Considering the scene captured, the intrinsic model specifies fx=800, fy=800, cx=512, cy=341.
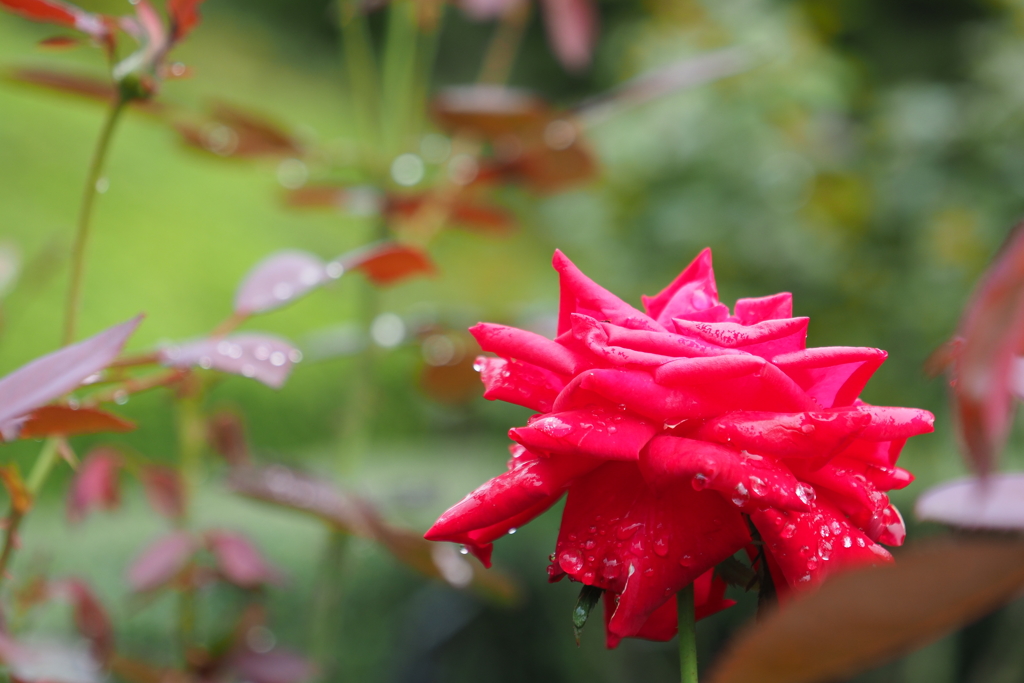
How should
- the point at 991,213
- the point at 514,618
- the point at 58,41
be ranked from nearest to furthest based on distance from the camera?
the point at 58,41 → the point at 991,213 → the point at 514,618

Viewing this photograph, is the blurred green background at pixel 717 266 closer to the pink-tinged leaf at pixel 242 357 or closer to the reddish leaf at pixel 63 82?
the reddish leaf at pixel 63 82

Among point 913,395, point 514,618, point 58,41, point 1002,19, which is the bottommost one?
point 514,618

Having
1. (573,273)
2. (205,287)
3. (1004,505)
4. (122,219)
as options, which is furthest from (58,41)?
(122,219)

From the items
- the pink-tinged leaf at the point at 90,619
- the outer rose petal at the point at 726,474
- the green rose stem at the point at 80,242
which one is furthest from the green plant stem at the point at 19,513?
the outer rose petal at the point at 726,474

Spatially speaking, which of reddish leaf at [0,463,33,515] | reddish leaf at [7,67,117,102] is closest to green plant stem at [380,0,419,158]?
reddish leaf at [7,67,117,102]

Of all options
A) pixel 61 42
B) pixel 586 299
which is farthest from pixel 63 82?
pixel 586 299

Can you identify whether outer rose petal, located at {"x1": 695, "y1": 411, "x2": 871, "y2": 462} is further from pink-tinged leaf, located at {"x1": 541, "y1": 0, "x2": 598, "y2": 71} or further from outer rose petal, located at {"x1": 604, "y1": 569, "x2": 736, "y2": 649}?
pink-tinged leaf, located at {"x1": 541, "y1": 0, "x2": 598, "y2": 71}

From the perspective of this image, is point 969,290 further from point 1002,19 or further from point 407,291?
point 407,291

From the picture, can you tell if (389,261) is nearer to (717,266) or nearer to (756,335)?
(756,335)
